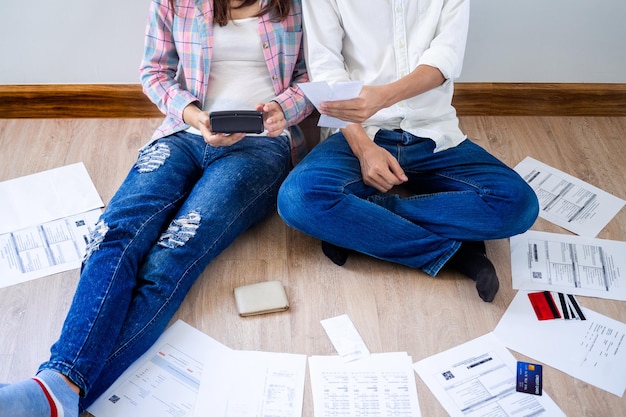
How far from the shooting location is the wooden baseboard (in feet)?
7.07

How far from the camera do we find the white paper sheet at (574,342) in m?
1.54

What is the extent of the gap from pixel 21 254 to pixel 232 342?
622mm

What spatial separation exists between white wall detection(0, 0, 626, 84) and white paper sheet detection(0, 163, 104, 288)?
0.34 metres

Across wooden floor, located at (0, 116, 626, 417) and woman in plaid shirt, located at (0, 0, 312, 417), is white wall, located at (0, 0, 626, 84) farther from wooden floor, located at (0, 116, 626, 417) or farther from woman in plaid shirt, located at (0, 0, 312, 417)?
woman in plaid shirt, located at (0, 0, 312, 417)

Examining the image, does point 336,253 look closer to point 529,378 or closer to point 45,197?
point 529,378

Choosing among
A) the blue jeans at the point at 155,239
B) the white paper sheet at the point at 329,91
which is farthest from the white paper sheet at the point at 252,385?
the white paper sheet at the point at 329,91

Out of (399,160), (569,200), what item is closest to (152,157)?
(399,160)

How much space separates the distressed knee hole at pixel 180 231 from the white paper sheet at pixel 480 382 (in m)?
0.59

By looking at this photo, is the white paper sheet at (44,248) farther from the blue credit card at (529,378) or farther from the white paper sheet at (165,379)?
the blue credit card at (529,378)

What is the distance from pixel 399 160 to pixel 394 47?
0.28 meters

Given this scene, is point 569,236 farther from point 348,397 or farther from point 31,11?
point 31,11

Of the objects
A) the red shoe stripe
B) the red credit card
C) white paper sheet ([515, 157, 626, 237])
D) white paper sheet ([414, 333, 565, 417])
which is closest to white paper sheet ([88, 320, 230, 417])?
the red shoe stripe

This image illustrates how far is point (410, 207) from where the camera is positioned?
1711 mm

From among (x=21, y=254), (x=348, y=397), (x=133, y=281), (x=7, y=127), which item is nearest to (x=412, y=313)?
(x=348, y=397)
